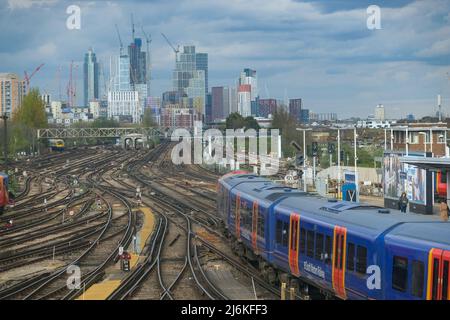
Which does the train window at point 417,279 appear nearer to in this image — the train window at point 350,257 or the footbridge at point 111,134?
the train window at point 350,257

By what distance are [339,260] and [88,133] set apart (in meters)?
135

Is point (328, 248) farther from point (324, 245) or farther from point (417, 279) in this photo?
point (417, 279)

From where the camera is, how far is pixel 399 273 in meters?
12.4

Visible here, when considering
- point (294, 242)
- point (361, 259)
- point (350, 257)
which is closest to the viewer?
point (361, 259)

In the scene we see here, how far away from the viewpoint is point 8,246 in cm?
2816

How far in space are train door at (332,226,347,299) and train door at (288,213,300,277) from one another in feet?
7.94

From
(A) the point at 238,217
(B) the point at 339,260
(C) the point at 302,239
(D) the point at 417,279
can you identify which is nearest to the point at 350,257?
(B) the point at 339,260

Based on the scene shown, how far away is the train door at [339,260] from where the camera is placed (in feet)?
48.2

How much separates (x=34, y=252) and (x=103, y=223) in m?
9.38

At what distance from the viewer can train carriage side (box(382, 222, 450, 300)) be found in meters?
11.2

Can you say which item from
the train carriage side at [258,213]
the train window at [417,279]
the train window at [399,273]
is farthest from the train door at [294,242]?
the train window at [417,279]

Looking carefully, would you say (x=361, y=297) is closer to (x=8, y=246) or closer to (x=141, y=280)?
(x=141, y=280)

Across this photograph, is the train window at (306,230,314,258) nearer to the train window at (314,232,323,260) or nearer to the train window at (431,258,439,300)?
the train window at (314,232,323,260)

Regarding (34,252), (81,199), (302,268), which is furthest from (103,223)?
(302,268)
